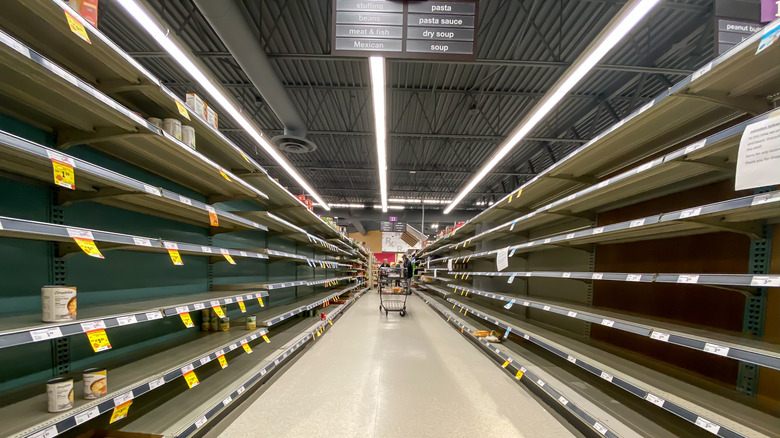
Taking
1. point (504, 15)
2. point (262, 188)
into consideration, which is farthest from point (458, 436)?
point (504, 15)

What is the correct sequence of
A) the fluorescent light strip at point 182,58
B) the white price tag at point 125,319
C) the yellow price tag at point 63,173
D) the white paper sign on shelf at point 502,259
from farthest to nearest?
1. the white paper sign on shelf at point 502,259
2. the fluorescent light strip at point 182,58
3. the white price tag at point 125,319
4. the yellow price tag at point 63,173

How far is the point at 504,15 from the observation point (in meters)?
4.07

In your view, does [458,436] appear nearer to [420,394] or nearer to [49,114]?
[420,394]

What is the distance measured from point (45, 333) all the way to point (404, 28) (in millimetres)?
3478

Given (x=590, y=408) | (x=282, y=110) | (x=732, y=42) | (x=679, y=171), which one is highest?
(x=282, y=110)

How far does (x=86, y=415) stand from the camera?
110cm

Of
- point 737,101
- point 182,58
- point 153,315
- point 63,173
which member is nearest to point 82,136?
point 63,173

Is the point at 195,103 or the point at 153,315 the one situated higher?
the point at 195,103

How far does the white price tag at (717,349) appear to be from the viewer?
109 cm

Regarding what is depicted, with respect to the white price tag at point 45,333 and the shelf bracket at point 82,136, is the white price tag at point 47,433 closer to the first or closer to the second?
the white price tag at point 45,333

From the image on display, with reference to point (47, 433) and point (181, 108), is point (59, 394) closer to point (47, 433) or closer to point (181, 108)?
point (47, 433)

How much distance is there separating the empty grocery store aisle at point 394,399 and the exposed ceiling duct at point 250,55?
396cm

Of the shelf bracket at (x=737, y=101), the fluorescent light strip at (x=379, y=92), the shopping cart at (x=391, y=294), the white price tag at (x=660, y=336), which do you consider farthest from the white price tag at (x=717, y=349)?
the shopping cart at (x=391, y=294)

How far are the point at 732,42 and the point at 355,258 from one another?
37.8 ft
